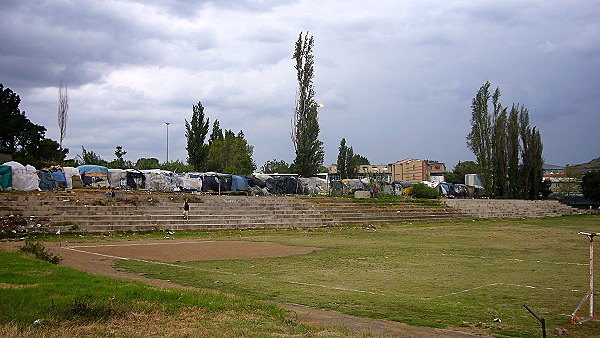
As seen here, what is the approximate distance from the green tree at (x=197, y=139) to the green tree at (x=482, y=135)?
33.6 metres

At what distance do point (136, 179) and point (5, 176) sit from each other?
10708 mm

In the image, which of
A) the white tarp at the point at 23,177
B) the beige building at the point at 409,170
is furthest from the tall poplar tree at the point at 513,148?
the white tarp at the point at 23,177

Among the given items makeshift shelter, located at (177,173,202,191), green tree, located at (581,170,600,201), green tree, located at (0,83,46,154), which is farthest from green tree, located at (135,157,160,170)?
green tree, located at (581,170,600,201)

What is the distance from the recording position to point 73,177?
34.3m

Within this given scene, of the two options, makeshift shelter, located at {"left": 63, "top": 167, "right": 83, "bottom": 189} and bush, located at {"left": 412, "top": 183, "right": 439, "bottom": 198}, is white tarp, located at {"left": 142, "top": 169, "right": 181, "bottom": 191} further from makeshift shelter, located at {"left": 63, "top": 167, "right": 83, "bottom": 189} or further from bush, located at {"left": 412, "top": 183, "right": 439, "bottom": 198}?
bush, located at {"left": 412, "top": 183, "right": 439, "bottom": 198}

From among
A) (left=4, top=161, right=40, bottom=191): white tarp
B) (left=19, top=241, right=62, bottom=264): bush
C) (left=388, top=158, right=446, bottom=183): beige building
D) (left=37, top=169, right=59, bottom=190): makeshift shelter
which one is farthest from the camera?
(left=388, top=158, right=446, bottom=183): beige building

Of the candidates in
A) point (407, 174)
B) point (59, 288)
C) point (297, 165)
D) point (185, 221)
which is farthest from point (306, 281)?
point (407, 174)

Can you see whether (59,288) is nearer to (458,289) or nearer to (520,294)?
(458,289)

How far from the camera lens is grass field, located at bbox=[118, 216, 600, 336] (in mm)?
7895

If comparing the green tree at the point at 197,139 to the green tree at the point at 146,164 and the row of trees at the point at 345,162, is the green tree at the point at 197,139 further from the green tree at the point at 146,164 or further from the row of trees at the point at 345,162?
the row of trees at the point at 345,162

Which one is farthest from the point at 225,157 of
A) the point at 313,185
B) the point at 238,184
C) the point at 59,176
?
the point at 59,176

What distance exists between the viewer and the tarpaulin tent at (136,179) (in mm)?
38094

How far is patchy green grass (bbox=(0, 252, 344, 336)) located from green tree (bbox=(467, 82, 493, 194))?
194 feet

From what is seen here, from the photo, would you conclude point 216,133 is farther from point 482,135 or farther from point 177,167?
point 482,135
